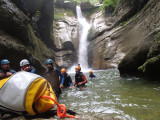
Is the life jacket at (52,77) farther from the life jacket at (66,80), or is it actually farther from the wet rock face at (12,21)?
the wet rock face at (12,21)

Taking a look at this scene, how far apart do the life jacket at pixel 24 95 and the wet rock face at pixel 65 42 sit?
54.9 feet

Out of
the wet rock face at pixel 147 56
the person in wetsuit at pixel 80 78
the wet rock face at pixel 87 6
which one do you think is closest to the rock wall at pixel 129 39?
the wet rock face at pixel 147 56

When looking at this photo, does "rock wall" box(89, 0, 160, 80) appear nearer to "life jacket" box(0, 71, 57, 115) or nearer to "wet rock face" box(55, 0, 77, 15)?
"life jacket" box(0, 71, 57, 115)

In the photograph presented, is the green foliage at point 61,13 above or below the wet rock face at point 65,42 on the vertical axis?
above

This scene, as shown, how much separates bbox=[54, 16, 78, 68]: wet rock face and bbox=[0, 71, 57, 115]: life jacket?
54.9ft

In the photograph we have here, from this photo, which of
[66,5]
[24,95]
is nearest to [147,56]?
[24,95]

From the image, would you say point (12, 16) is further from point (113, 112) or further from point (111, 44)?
point (111, 44)

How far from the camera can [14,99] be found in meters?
2.14

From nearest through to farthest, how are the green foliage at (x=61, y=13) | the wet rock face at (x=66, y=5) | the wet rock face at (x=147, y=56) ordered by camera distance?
the wet rock face at (x=147, y=56) < the green foliage at (x=61, y=13) < the wet rock face at (x=66, y=5)

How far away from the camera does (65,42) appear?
20969 millimetres

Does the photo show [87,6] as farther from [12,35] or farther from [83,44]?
[12,35]

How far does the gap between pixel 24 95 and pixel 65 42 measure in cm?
1929

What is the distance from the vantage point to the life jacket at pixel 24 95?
2.10m

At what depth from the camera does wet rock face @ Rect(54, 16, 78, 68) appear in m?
19.9
